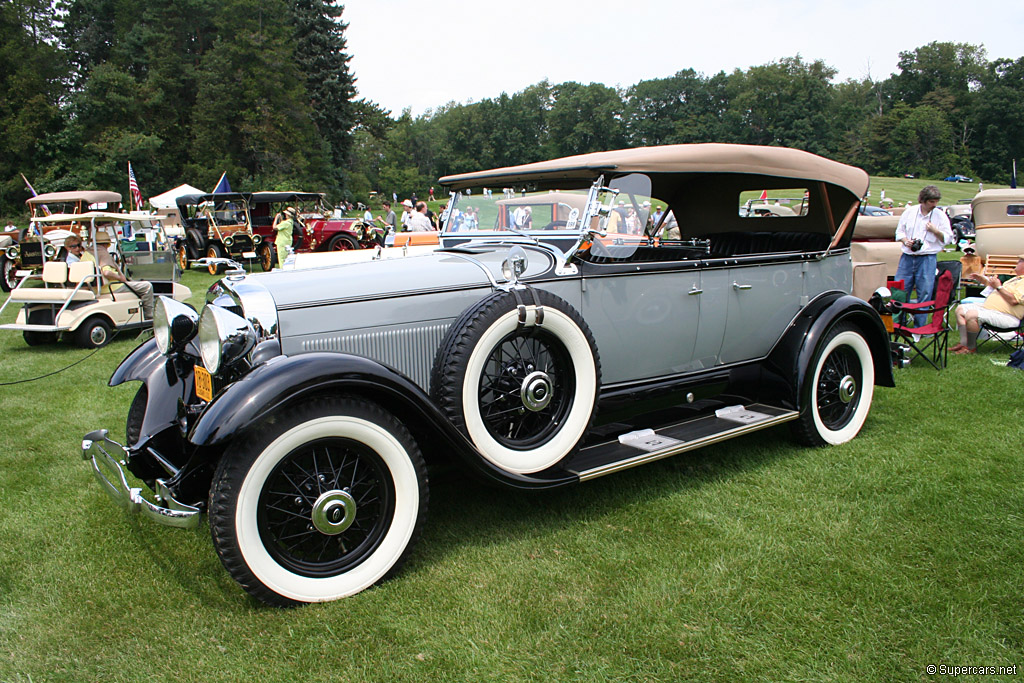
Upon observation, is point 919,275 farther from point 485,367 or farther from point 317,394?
point 317,394

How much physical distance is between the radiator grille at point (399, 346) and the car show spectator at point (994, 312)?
6727 mm

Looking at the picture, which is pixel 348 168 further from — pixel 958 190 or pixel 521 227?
pixel 521 227

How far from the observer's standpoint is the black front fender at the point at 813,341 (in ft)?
14.7

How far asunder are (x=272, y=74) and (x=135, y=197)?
26356 mm

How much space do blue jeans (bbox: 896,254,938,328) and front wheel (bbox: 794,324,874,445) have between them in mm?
3541

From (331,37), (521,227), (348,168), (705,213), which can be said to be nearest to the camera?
(521,227)

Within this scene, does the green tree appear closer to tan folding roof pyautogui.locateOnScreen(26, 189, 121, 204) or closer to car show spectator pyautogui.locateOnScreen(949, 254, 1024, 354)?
tan folding roof pyautogui.locateOnScreen(26, 189, 121, 204)

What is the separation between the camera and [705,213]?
5555 millimetres

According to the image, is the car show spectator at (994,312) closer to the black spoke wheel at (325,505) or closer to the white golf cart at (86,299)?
the black spoke wheel at (325,505)

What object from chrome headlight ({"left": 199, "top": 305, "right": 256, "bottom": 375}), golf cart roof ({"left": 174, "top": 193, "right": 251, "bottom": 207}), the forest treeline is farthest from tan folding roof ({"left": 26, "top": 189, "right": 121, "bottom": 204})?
the forest treeline

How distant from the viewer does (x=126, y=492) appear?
284 cm

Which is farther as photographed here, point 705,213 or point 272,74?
point 272,74

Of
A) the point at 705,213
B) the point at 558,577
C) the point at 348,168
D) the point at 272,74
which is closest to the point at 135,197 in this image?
the point at 705,213

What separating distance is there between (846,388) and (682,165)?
2.12 m
